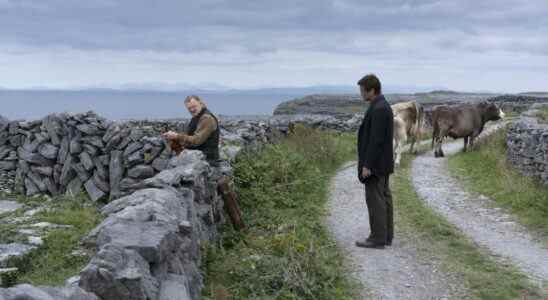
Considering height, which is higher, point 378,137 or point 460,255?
point 378,137

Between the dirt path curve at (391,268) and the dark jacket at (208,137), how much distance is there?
235cm

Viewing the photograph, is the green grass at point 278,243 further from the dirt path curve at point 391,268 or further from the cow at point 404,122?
the cow at point 404,122

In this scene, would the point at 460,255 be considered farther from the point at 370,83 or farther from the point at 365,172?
the point at 370,83

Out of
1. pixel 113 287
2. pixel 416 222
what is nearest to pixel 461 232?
pixel 416 222

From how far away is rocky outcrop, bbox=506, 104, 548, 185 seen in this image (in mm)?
12484

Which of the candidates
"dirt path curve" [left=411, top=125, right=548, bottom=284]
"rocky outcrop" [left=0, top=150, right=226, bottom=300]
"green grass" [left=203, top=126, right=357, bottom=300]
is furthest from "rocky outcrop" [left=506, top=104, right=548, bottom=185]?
"rocky outcrop" [left=0, top=150, right=226, bottom=300]

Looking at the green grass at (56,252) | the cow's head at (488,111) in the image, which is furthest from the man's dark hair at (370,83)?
the cow's head at (488,111)

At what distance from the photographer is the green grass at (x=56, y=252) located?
5.78 m

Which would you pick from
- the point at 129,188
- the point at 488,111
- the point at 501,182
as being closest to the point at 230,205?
the point at 129,188

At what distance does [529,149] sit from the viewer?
43.8ft

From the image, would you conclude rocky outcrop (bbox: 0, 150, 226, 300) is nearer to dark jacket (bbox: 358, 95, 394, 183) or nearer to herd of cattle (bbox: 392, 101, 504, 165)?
dark jacket (bbox: 358, 95, 394, 183)

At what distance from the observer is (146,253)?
4.57 m

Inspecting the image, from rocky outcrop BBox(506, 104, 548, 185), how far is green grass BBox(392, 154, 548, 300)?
284 cm

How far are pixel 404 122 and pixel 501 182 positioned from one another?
4.42 meters
